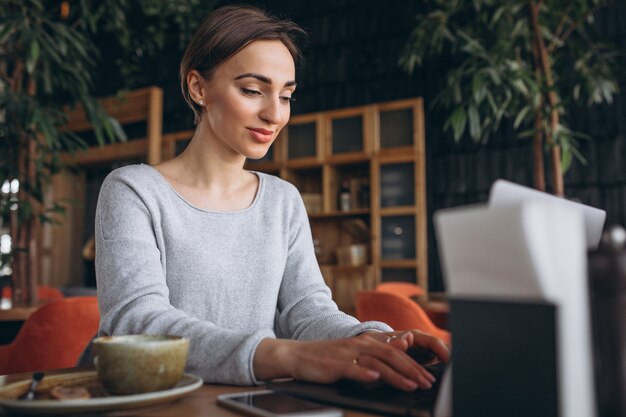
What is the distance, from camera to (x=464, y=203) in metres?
5.35

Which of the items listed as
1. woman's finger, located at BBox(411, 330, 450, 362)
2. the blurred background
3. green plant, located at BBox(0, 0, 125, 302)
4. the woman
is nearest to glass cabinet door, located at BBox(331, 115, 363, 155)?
the blurred background

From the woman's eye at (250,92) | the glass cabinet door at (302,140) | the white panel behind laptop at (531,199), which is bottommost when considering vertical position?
the white panel behind laptop at (531,199)

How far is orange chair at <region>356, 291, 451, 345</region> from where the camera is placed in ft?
8.77

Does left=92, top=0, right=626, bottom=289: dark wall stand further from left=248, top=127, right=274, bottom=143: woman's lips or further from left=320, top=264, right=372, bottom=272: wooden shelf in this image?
left=248, top=127, right=274, bottom=143: woman's lips

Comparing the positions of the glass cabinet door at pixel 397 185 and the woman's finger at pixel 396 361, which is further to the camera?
the glass cabinet door at pixel 397 185

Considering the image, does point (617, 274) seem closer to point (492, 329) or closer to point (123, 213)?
point (492, 329)

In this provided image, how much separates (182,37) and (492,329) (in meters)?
5.87

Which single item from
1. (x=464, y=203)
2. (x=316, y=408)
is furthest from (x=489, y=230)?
(x=464, y=203)

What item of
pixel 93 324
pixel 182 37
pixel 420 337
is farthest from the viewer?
pixel 182 37

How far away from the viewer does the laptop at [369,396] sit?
63cm

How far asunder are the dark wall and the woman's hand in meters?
3.87

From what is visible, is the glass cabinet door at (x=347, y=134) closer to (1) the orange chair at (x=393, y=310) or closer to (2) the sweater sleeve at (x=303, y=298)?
(1) the orange chair at (x=393, y=310)

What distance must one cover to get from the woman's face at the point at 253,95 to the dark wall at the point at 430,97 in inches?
129

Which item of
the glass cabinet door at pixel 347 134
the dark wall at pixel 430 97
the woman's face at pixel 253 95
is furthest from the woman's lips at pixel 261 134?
the glass cabinet door at pixel 347 134
